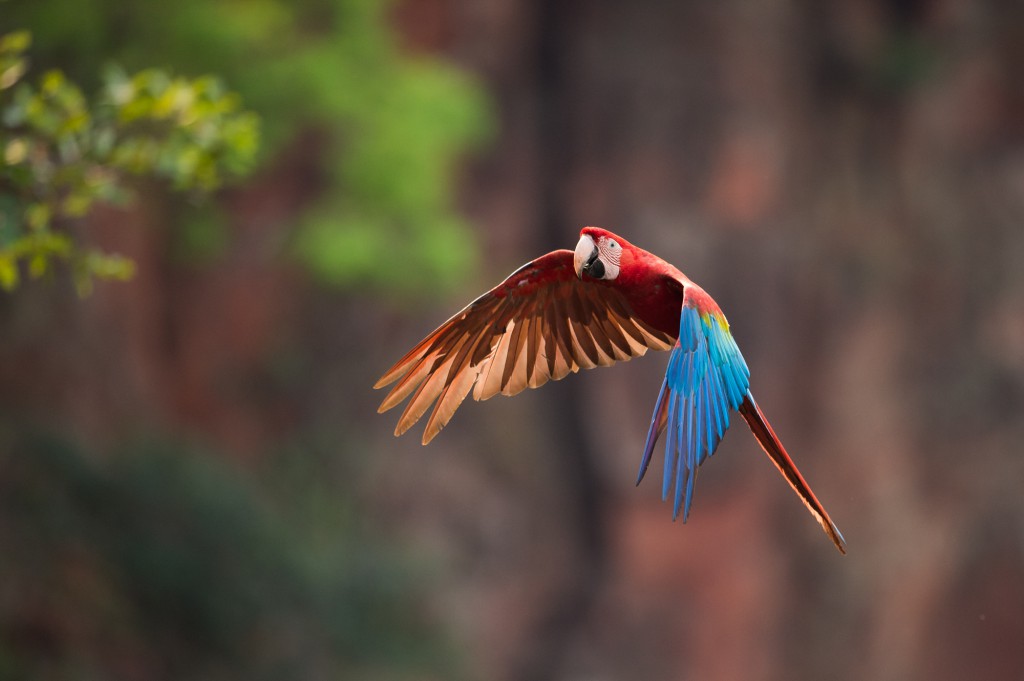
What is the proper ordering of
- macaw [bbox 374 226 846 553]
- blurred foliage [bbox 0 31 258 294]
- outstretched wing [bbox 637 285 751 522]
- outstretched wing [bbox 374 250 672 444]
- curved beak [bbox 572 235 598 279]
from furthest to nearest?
blurred foliage [bbox 0 31 258 294]
outstretched wing [bbox 374 250 672 444]
curved beak [bbox 572 235 598 279]
macaw [bbox 374 226 846 553]
outstretched wing [bbox 637 285 751 522]

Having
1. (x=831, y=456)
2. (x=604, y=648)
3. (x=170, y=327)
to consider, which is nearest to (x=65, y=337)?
(x=170, y=327)

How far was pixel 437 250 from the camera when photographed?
5.96 metres

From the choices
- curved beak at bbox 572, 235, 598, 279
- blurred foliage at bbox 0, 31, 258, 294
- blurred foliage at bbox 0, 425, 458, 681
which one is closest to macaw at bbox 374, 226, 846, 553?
curved beak at bbox 572, 235, 598, 279

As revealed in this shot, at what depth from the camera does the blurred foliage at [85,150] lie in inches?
98.3

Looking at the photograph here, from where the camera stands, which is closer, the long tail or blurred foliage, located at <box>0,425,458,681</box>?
the long tail

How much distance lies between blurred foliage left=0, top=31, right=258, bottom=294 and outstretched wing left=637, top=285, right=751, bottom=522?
4.24 feet

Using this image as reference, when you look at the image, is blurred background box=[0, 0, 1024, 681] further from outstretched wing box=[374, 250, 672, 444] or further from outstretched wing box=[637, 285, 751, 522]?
outstretched wing box=[637, 285, 751, 522]

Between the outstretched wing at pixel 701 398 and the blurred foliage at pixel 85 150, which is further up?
the blurred foliage at pixel 85 150

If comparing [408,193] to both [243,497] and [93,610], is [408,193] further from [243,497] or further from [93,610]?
[93,610]

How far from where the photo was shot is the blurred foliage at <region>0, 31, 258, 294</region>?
2.50 meters

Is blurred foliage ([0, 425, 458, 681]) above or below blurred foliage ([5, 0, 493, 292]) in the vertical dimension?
below

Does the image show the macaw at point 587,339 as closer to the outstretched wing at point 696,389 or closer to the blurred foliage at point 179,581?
the outstretched wing at point 696,389

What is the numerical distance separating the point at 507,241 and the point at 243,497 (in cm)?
269

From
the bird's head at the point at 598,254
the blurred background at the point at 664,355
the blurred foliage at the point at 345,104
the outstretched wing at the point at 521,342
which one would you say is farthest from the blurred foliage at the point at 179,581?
the bird's head at the point at 598,254
